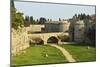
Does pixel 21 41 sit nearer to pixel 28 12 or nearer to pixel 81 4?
pixel 28 12

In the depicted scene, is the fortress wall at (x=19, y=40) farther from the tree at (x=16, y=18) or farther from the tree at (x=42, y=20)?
the tree at (x=42, y=20)

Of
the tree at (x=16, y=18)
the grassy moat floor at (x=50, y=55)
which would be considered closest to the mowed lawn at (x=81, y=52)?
the grassy moat floor at (x=50, y=55)

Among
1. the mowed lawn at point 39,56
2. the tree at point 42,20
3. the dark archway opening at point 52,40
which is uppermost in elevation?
the tree at point 42,20

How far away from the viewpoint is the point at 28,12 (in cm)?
271

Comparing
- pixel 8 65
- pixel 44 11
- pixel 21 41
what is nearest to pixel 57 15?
pixel 44 11

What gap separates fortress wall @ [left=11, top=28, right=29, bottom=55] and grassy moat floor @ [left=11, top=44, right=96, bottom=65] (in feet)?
0.21

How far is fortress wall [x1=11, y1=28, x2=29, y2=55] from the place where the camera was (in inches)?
103

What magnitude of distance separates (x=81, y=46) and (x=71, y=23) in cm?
34

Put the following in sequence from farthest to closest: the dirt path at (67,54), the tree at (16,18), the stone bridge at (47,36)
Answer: the dirt path at (67,54) → the stone bridge at (47,36) → the tree at (16,18)

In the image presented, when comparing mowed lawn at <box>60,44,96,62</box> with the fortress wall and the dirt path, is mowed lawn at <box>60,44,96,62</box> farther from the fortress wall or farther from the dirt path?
the fortress wall

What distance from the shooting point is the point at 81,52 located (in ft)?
9.85

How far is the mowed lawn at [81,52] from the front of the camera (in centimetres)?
294

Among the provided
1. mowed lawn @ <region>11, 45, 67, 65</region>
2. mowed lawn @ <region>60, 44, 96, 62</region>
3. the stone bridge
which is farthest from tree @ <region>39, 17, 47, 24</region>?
mowed lawn @ <region>60, 44, 96, 62</region>

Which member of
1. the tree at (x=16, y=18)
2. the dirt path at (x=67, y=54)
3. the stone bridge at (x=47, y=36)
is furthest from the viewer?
the dirt path at (x=67, y=54)
